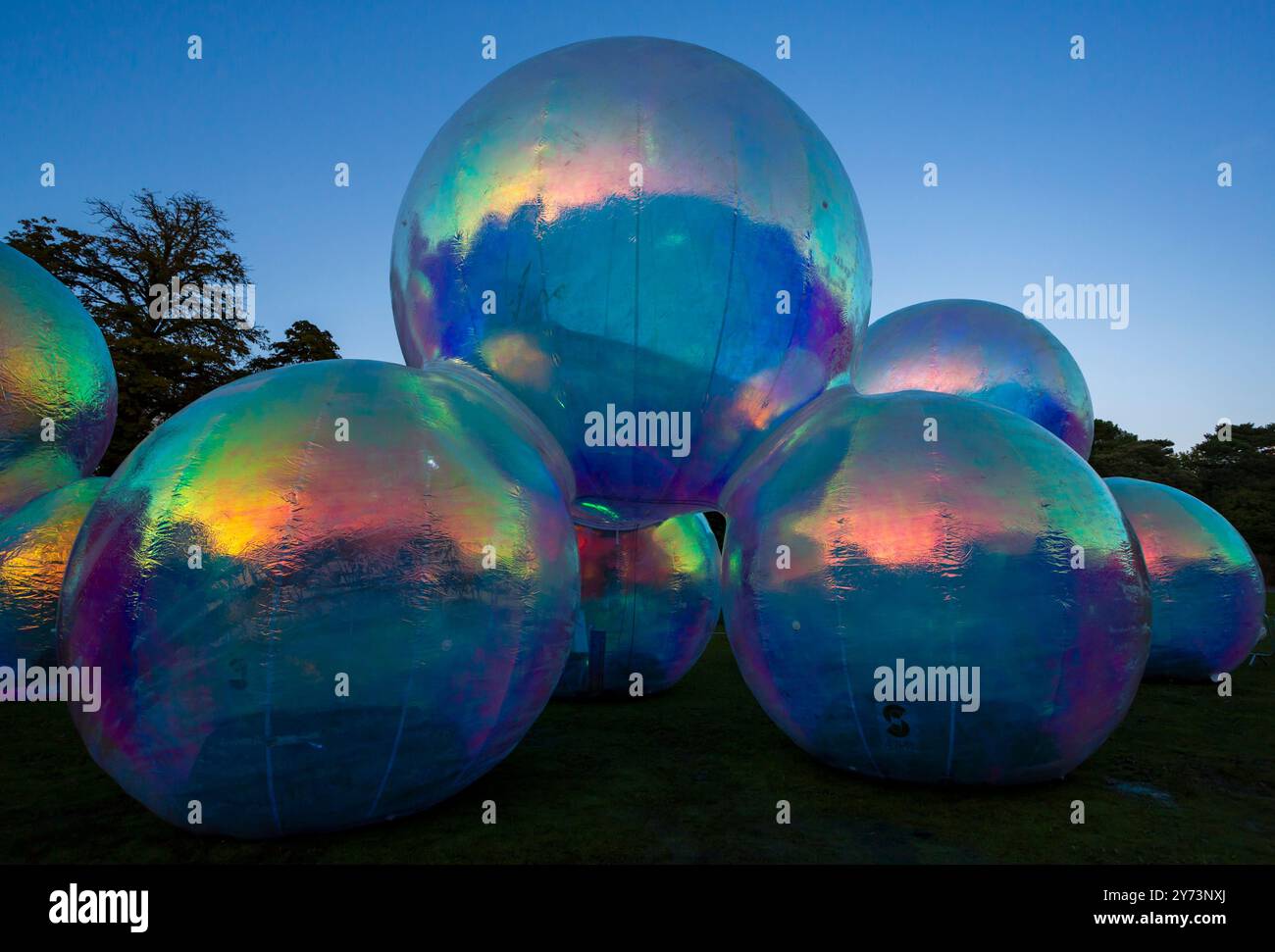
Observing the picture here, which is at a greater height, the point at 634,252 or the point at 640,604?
the point at 634,252

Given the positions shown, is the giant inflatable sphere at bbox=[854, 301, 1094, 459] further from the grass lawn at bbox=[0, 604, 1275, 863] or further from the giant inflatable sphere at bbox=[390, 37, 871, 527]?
the giant inflatable sphere at bbox=[390, 37, 871, 527]

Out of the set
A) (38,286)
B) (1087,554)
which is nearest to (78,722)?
(1087,554)

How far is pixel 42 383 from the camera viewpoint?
774 cm

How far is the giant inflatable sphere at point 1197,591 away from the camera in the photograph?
30.1 feet

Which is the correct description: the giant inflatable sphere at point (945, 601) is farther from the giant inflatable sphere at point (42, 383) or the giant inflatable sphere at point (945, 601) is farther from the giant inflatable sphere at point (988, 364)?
the giant inflatable sphere at point (42, 383)

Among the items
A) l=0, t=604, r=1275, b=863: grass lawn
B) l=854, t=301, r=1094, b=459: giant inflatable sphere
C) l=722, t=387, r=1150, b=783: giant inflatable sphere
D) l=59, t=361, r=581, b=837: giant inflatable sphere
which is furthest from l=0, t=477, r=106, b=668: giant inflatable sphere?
l=854, t=301, r=1094, b=459: giant inflatable sphere

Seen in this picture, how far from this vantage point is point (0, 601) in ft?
23.0

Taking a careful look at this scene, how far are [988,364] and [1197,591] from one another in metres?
3.56

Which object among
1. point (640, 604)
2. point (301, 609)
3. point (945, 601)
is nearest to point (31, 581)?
point (301, 609)

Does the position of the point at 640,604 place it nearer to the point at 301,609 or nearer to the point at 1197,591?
the point at 301,609

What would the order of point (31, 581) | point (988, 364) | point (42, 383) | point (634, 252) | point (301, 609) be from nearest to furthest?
point (301, 609), point (634, 252), point (31, 581), point (42, 383), point (988, 364)
